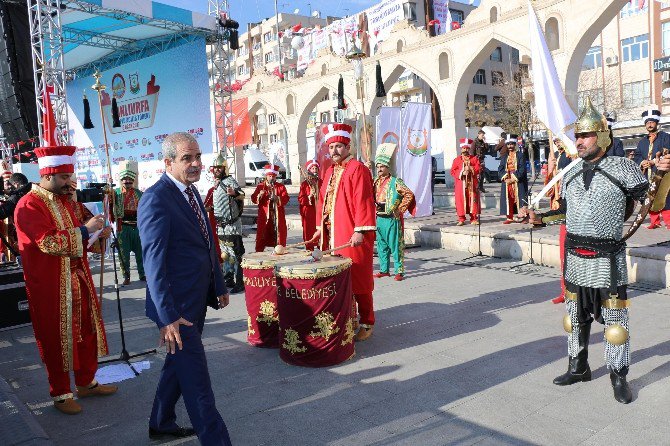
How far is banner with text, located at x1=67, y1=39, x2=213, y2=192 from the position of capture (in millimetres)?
19766

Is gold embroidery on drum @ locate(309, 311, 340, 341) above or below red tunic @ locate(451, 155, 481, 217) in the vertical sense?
below

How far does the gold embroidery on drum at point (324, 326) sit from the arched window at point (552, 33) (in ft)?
44.9

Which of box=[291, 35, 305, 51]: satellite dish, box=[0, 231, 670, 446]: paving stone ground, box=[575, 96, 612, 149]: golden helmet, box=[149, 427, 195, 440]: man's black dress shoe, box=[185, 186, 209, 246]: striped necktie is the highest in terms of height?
box=[291, 35, 305, 51]: satellite dish

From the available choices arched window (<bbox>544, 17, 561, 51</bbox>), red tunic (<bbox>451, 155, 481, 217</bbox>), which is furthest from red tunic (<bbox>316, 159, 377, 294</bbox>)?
arched window (<bbox>544, 17, 561, 51</bbox>)

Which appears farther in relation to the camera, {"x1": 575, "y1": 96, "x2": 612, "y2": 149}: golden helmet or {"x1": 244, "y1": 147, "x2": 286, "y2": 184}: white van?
{"x1": 244, "y1": 147, "x2": 286, "y2": 184}: white van

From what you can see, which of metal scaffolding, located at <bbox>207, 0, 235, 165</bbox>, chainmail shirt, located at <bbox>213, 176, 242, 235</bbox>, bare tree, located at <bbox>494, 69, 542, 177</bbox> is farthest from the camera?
bare tree, located at <bbox>494, 69, 542, 177</bbox>

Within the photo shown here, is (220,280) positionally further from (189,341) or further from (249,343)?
(249,343)

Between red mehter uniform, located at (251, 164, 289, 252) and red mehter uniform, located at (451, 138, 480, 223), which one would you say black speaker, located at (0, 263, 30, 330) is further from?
red mehter uniform, located at (451, 138, 480, 223)

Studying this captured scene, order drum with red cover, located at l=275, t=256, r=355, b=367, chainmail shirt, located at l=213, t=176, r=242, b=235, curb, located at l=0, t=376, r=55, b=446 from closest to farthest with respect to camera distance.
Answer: curb, located at l=0, t=376, r=55, b=446 < drum with red cover, located at l=275, t=256, r=355, b=367 < chainmail shirt, located at l=213, t=176, r=242, b=235

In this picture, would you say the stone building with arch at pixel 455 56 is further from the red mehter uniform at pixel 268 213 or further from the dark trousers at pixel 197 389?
the dark trousers at pixel 197 389

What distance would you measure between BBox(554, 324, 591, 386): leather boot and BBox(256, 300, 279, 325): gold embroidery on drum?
251 centimetres

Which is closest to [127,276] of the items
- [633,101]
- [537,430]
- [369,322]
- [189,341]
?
[369,322]

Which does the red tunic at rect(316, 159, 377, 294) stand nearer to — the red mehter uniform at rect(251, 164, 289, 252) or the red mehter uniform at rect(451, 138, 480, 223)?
the red mehter uniform at rect(251, 164, 289, 252)

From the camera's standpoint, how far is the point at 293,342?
459cm
